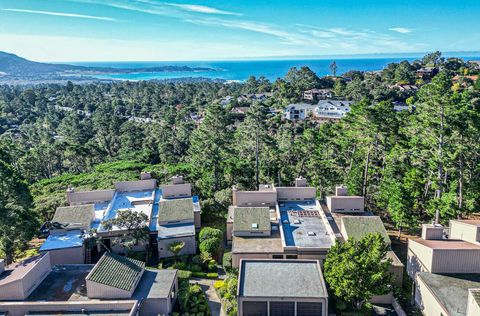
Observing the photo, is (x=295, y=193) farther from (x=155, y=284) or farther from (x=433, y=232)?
(x=155, y=284)

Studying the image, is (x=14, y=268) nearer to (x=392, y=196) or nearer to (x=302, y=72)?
(x=392, y=196)

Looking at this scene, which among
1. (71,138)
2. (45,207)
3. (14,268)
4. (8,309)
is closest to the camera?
(8,309)

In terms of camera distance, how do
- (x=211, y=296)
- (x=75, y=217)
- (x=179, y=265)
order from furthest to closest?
(x=75, y=217), (x=179, y=265), (x=211, y=296)

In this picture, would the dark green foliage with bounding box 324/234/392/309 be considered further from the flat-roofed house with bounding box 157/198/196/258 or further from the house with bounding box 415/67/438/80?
the house with bounding box 415/67/438/80

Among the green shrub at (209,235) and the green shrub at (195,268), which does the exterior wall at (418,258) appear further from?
the green shrub at (195,268)

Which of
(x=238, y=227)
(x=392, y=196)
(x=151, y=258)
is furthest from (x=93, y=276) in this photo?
(x=392, y=196)

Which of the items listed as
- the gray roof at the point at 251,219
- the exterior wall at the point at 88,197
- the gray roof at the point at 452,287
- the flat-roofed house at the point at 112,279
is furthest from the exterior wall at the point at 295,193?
the exterior wall at the point at 88,197

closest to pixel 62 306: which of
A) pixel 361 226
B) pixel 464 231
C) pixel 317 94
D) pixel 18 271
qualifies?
pixel 18 271
